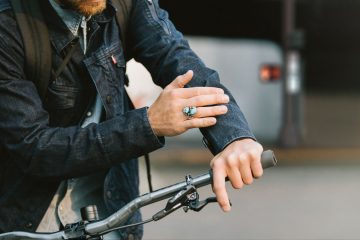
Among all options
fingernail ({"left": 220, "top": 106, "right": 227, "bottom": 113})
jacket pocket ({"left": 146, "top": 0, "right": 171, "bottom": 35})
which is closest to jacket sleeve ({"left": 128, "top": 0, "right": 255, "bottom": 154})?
jacket pocket ({"left": 146, "top": 0, "right": 171, "bottom": 35})

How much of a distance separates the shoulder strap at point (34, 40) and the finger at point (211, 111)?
17.7 inches

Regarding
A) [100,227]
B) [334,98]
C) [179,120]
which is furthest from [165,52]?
[334,98]

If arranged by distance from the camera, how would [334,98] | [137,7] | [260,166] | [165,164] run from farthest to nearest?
[334,98] → [165,164] → [137,7] → [260,166]

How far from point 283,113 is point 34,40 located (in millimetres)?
13821

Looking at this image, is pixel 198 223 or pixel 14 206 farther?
pixel 198 223

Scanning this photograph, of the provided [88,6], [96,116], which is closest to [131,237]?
[96,116]

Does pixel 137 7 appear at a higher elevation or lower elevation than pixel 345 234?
higher

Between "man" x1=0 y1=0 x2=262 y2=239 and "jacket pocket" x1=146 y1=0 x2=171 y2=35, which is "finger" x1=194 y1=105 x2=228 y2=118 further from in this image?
"jacket pocket" x1=146 y1=0 x2=171 y2=35

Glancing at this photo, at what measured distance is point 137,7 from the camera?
242 centimetres

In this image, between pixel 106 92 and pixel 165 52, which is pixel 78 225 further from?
pixel 165 52

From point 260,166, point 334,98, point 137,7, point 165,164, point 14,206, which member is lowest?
point 334,98

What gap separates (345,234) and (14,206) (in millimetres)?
5891

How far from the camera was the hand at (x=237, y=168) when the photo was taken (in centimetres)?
193

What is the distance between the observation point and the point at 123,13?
2393 mm
